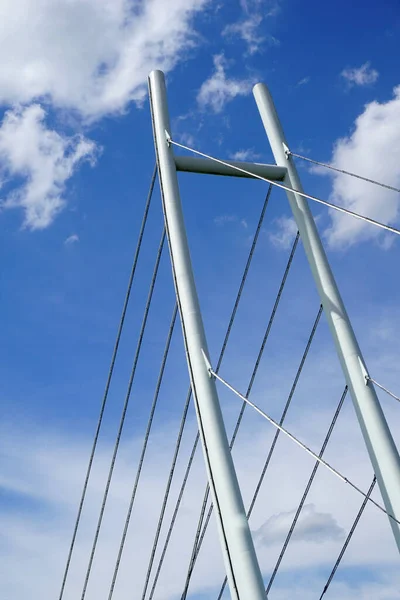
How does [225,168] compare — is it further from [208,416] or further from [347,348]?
[208,416]

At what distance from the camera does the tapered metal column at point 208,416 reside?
709cm

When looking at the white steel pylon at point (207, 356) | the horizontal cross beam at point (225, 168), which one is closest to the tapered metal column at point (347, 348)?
the white steel pylon at point (207, 356)

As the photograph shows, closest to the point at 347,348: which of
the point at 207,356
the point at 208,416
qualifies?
the point at 207,356

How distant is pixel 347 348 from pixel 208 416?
2267mm

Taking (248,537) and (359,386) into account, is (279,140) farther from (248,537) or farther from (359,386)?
(248,537)

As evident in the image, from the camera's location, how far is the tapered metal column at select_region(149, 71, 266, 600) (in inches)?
279

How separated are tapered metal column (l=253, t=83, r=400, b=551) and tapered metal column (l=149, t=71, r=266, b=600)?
1.89m

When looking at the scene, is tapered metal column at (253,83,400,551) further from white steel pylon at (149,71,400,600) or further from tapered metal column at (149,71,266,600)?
tapered metal column at (149,71,266,600)

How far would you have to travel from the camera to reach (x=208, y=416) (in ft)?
26.3

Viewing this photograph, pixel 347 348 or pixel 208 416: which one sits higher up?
pixel 347 348

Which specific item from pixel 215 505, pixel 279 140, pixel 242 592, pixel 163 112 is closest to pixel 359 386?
pixel 215 505

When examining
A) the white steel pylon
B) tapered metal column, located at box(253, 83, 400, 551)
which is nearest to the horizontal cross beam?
the white steel pylon

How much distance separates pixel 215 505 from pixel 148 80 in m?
7.32

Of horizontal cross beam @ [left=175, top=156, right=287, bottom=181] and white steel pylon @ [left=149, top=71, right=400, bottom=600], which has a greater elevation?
horizontal cross beam @ [left=175, top=156, right=287, bottom=181]
